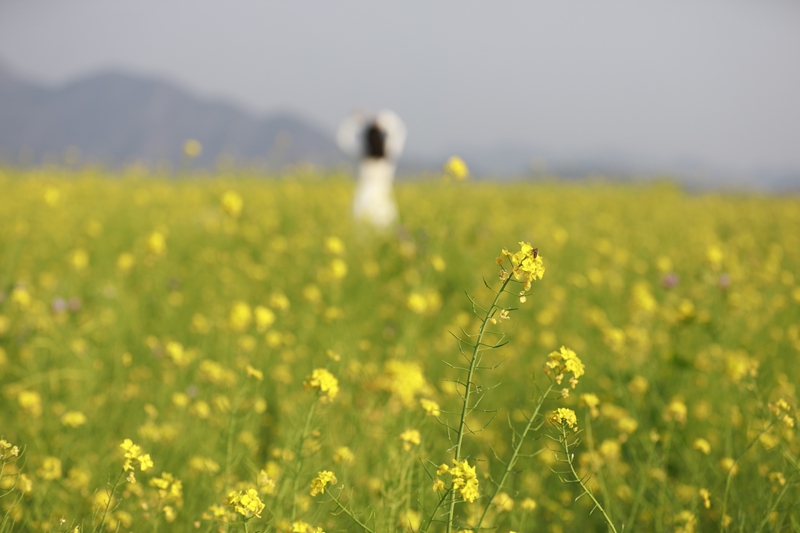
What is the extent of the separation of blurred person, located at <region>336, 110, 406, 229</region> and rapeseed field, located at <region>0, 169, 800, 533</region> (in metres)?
1.23

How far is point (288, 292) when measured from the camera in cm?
362

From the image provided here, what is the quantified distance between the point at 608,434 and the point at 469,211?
18.1 feet

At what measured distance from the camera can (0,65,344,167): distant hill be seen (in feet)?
261

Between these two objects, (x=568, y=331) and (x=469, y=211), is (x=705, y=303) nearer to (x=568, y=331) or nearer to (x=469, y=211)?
(x=568, y=331)

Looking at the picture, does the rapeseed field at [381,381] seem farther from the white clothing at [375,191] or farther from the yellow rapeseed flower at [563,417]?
the white clothing at [375,191]

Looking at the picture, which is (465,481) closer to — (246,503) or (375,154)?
(246,503)

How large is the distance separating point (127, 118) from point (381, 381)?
13852cm

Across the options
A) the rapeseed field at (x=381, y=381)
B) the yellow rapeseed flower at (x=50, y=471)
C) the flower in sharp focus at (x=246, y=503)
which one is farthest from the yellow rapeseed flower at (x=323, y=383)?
the yellow rapeseed flower at (x=50, y=471)

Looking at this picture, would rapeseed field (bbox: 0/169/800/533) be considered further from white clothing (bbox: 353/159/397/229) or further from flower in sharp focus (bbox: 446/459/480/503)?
white clothing (bbox: 353/159/397/229)

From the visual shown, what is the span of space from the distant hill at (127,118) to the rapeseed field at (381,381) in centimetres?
4039

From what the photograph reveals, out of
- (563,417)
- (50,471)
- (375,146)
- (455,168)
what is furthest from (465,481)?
(375,146)

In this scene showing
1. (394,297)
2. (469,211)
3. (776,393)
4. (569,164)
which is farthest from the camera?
(569,164)

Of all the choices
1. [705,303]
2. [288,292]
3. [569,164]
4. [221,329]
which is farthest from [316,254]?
[569,164]

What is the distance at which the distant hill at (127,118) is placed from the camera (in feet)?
261
